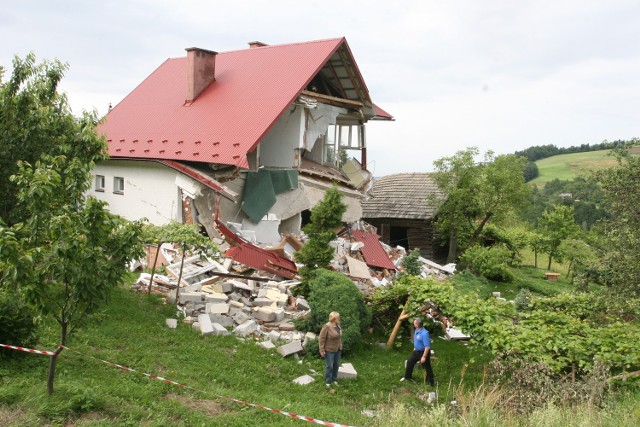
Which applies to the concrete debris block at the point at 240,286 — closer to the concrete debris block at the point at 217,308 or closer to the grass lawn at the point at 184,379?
the concrete debris block at the point at 217,308

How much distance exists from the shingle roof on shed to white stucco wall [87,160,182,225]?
→ 11.4 m

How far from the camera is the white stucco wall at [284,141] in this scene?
20484 millimetres

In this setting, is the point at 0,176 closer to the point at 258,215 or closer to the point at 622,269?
the point at 258,215

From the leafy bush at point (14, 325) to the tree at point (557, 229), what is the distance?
84.4 ft

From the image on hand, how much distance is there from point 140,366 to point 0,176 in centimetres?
411

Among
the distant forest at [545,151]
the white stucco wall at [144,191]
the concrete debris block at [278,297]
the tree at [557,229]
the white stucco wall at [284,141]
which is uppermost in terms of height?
the distant forest at [545,151]

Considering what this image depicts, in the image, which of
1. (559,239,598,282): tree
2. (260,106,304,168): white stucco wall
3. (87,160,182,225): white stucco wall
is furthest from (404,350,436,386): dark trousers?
(559,239,598,282): tree

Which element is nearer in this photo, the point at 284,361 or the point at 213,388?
the point at 213,388

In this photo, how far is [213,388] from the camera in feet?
28.9

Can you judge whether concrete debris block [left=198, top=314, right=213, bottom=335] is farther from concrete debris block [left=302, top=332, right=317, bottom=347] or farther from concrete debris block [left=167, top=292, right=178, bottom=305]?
concrete debris block [left=302, top=332, right=317, bottom=347]

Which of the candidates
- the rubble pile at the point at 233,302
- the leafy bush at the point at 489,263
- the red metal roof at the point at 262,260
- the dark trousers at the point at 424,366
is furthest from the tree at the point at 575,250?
the dark trousers at the point at 424,366

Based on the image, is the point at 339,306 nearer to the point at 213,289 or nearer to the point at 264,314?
the point at 264,314

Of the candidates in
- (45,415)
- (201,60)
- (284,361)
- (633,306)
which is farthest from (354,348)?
(201,60)

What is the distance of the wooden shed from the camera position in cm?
2634
